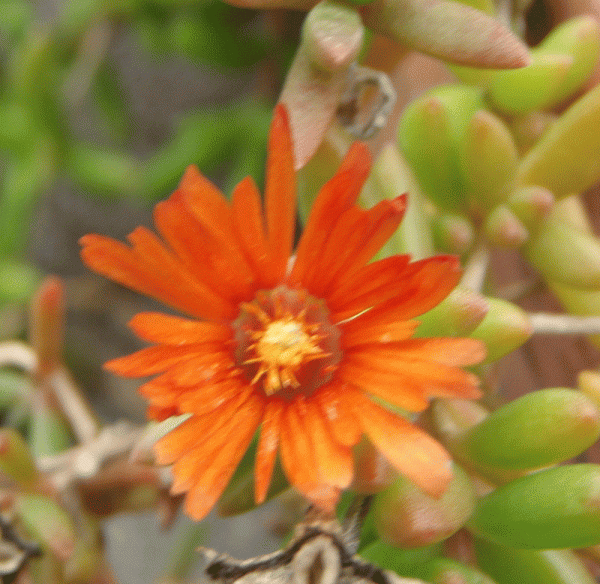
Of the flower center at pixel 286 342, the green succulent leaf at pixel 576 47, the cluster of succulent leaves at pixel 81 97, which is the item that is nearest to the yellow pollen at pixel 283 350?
the flower center at pixel 286 342

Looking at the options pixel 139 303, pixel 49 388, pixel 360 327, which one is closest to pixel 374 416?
pixel 360 327

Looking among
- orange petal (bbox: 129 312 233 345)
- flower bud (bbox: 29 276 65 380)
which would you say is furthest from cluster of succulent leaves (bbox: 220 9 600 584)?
flower bud (bbox: 29 276 65 380)

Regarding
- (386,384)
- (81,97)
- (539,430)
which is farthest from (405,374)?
(81,97)

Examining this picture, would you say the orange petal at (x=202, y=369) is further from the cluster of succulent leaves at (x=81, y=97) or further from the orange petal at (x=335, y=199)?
the cluster of succulent leaves at (x=81, y=97)

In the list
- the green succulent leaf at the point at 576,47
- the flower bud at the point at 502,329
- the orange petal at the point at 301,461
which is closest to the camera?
the orange petal at the point at 301,461

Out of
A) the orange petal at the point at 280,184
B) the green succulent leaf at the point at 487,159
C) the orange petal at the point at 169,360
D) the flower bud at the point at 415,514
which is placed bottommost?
the flower bud at the point at 415,514

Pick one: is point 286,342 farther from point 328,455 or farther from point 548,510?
point 548,510
